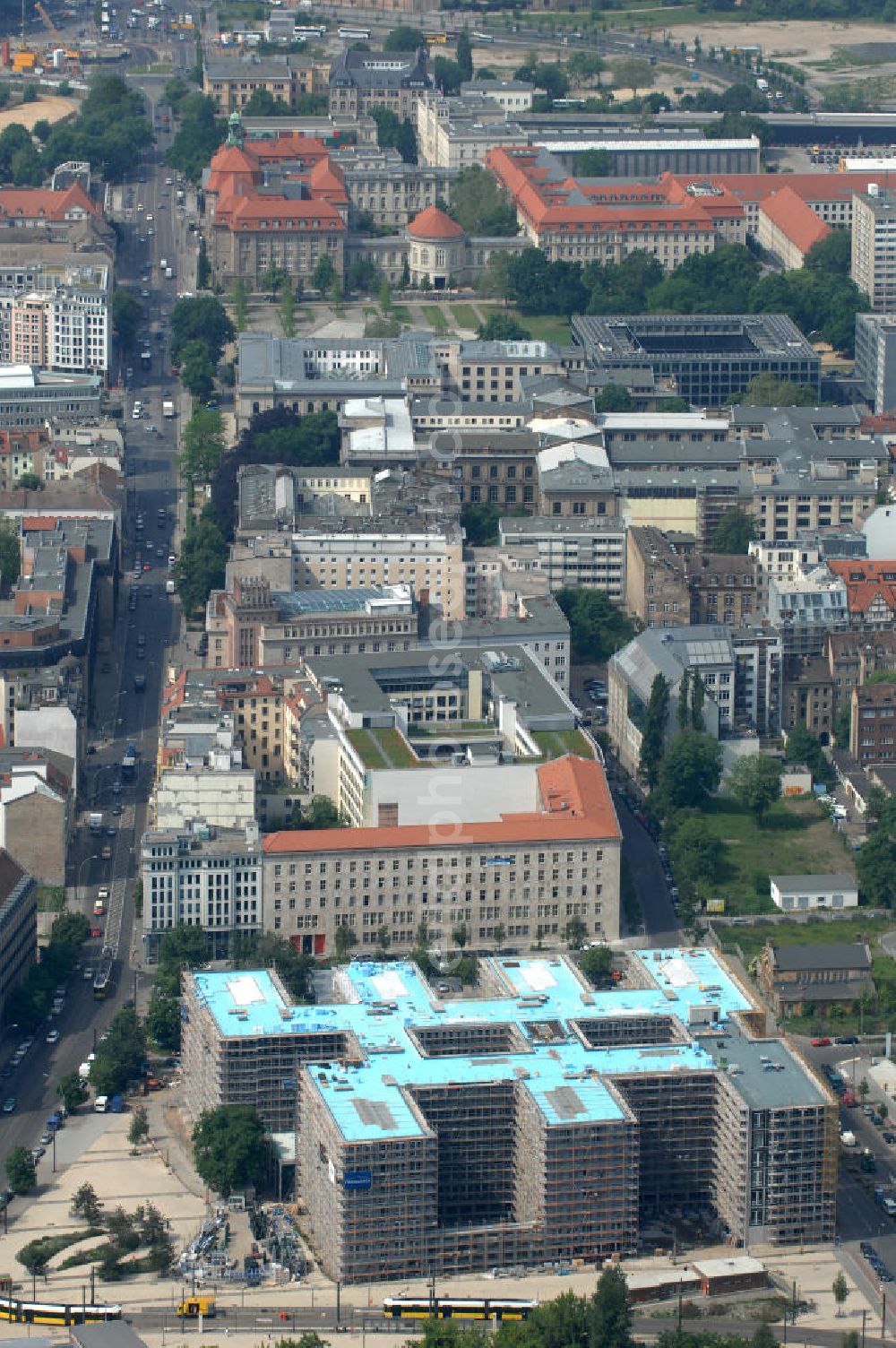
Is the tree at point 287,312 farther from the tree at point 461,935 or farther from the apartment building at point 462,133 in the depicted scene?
the tree at point 461,935

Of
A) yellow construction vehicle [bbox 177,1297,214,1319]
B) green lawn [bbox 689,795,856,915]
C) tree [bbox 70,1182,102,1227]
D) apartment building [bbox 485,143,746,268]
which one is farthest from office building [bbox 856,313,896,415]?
yellow construction vehicle [bbox 177,1297,214,1319]

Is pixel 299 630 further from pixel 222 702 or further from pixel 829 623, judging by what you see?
pixel 829 623

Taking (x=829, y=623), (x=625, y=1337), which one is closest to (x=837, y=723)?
(x=829, y=623)

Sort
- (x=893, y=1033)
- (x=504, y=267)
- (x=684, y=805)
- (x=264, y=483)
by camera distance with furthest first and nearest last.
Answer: (x=504, y=267) → (x=264, y=483) → (x=684, y=805) → (x=893, y=1033)

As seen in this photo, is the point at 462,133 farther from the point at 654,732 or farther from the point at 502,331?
the point at 654,732

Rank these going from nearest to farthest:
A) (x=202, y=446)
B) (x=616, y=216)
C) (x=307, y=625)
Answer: (x=307, y=625)
(x=202, y=446)
(x=616, y=216)

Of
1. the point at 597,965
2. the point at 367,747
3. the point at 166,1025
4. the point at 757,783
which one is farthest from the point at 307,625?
the point at 166,1025
